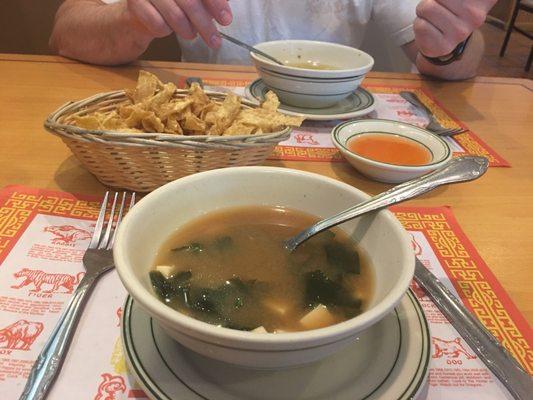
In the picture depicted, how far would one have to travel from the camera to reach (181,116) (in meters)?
1.15

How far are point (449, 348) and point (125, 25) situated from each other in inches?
→ 62.5

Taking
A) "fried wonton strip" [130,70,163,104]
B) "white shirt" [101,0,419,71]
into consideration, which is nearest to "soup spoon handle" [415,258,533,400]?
"fried wonton strip" [130,70,163,104]

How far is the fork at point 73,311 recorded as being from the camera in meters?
0.62

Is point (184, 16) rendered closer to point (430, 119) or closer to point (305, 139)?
point (305, 139)

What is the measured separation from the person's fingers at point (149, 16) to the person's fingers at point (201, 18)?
0.33 feet

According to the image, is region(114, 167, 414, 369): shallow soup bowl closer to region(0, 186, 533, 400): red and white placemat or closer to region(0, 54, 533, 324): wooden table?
region(0, 186, 533, 400): red and white placemat

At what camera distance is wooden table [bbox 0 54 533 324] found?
3.42 ft

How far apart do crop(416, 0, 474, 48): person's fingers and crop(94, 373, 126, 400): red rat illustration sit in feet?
5.09

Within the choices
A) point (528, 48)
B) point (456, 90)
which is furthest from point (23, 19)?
point (528, 48)

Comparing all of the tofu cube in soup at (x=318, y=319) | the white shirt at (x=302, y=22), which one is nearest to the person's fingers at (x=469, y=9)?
the white shirt at (x=302, y=22)

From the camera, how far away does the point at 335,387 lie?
0.59 m

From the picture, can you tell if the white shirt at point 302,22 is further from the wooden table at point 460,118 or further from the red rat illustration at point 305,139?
the red rat illustration at point 305,139

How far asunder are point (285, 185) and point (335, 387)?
0.35 m

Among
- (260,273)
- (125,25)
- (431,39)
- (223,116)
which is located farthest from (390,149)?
(125,25)
